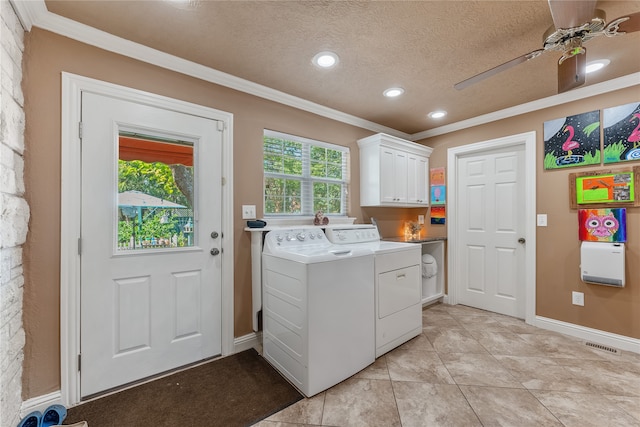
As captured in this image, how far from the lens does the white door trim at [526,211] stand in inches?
114

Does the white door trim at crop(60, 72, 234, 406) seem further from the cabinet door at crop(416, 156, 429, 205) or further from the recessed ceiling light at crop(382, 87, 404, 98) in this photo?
the cabinet door at crop(416, 156, 429, 205)

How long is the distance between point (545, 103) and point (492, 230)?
1.49 meters

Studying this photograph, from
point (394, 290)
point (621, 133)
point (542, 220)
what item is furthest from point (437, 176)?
point (394, 290)

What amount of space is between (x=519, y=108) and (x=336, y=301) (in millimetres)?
2996

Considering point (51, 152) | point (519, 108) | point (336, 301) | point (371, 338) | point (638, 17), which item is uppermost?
point (519, 108)

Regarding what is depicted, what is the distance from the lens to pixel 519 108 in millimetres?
2971

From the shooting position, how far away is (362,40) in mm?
1840

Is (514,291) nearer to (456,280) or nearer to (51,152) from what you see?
(456,280)

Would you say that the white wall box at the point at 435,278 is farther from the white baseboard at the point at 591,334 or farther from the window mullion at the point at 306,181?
the window mullion at the point at 306,181

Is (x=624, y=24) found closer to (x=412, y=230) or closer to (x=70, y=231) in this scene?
(x=412, y=230)

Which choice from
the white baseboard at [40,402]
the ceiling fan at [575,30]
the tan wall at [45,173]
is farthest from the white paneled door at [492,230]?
the white baseboard at [40,402]

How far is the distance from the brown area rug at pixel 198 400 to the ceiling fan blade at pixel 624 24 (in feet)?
9.22

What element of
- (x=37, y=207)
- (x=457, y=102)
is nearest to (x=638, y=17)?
(x=457, y=102)

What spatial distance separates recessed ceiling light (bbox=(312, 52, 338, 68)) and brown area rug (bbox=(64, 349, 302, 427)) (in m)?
2.45
